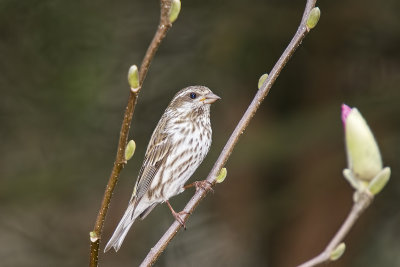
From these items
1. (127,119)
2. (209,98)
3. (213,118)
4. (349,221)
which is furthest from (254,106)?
(213,118)

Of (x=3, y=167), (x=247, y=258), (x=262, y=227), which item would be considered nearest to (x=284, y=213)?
(x=262, y=227)

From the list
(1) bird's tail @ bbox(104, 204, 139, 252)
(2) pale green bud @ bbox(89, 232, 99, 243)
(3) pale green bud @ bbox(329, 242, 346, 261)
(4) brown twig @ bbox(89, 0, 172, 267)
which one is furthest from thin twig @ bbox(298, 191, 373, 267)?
(1) bird's tail @ bbox(104, 204, 139, 252)

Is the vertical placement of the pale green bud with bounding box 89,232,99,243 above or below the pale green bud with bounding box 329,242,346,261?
above

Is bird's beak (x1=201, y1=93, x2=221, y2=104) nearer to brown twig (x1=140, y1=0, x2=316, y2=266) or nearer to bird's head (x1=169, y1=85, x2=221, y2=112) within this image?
bird's head (x1=169, y1=85, x2=221, y2=112)

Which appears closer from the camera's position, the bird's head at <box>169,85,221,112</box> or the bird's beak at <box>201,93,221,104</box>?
the bird's beak at <box>201,93,221,104</box>

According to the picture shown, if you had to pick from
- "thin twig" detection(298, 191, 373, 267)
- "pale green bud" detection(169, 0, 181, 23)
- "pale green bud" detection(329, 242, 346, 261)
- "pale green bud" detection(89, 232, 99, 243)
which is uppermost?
"pale green bud" detection(169, 0, 181, 23)

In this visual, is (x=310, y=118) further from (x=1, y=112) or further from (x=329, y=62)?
(x=1, y=112)
